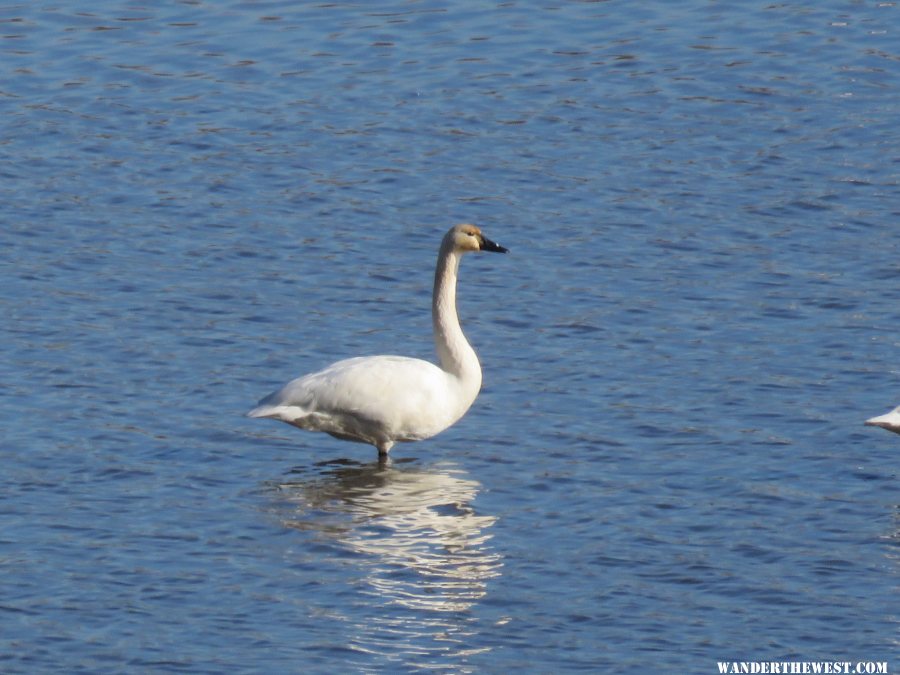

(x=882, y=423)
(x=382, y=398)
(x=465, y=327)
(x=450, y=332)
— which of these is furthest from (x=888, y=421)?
(x=465, y=327)

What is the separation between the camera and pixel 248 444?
13.4 meters

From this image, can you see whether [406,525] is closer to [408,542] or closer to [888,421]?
[408,542]

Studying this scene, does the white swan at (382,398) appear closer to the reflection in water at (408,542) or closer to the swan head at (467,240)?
the reflection in water at (408,542)

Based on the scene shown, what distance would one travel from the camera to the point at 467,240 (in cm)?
1390

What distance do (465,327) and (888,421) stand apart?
164 inches

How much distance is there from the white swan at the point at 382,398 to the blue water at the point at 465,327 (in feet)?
0.93

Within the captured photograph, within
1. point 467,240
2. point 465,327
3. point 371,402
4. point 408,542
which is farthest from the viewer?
point 465,327

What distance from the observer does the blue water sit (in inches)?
418

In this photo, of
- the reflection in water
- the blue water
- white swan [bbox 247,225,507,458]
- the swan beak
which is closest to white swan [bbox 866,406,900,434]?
the swan beak

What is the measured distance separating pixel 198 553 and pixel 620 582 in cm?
234

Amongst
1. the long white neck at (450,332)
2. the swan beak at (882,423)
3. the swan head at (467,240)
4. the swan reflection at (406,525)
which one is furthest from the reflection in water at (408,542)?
the swan beak at (882,423)

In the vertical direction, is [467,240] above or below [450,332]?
above

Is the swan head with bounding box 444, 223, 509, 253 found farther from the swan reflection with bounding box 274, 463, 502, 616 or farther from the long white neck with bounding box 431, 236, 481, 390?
the swan reflection with bounding box 274, 463, 502, 616

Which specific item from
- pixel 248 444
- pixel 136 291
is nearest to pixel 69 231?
pixel 136 291
